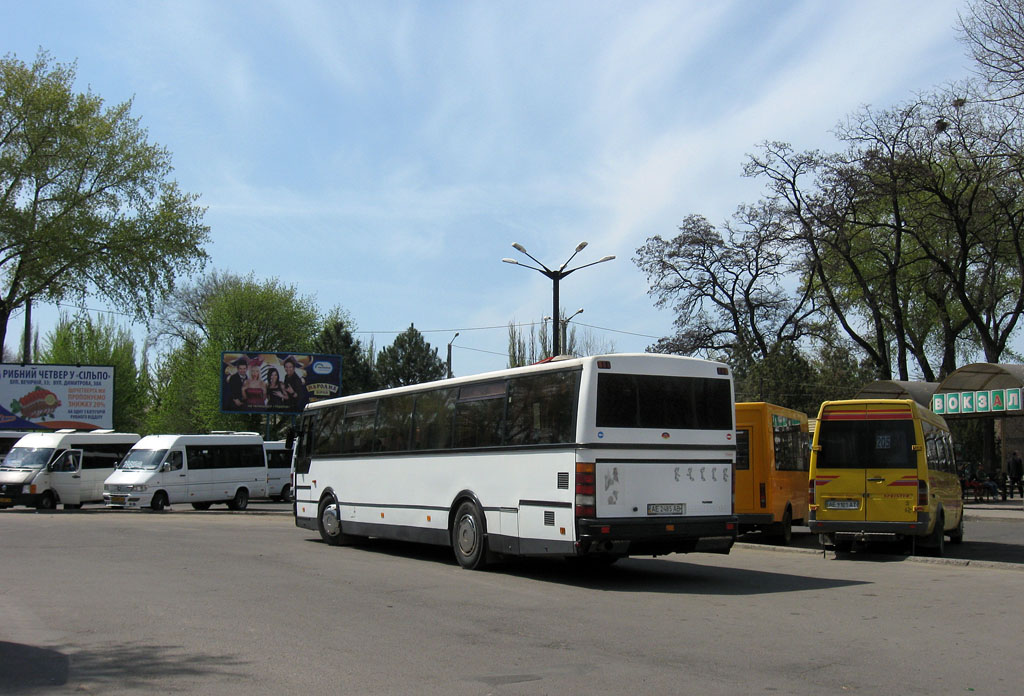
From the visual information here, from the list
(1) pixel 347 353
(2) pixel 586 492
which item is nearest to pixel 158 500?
(2) pixel 586 492

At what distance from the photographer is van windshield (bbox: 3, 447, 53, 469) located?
106ft

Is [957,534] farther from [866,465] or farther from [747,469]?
[866,465]

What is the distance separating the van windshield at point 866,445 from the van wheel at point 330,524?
339 inches

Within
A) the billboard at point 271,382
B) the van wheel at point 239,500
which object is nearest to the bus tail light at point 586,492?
the van wheel at point 239,500

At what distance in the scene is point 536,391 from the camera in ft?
44.0

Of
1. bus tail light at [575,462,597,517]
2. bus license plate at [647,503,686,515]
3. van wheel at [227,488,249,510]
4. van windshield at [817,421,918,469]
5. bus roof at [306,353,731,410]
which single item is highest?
bus roof at [306,353,731,410]

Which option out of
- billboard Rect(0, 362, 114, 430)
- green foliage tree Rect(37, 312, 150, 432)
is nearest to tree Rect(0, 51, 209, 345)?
billboard Rect(0, 362, 114, 430)

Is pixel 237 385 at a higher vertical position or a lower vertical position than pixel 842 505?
higher

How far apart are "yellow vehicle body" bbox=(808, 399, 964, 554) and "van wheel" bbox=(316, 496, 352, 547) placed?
840cm

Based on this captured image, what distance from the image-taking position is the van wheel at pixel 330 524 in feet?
61.6

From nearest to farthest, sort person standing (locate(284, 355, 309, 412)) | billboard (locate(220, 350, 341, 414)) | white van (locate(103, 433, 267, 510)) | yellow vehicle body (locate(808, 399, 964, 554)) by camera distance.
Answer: yellow vehicle body (locate(808, 399, 964, 554)) → white van (locate(103, 433, 267, 510)) → billboard (locate(220, 350, 341, 414)) → person standing (locate(284, 355, 309, 412))

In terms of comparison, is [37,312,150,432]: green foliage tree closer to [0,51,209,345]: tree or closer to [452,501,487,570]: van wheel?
[0,51,209,345]: tree

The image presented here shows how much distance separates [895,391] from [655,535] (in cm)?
2619

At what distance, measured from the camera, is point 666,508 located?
1281 centimetres
